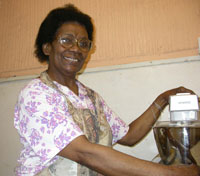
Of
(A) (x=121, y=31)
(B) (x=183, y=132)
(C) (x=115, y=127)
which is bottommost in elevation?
(C) (x=115, y=127)

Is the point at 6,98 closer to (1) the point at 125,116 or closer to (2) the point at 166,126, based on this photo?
(1) the point at 125,116

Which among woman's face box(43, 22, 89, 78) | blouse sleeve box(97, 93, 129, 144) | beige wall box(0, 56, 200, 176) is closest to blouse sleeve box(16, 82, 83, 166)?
woman's face box(43, 22, 89, 78)

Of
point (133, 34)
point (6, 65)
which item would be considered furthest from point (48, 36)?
point (6, 65)

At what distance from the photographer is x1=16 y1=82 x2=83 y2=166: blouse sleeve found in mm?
563

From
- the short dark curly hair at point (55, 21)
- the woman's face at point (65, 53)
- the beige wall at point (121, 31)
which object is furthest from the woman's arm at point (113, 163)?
the beige wall at point (121, 31)

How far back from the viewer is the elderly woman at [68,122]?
0.52 meters

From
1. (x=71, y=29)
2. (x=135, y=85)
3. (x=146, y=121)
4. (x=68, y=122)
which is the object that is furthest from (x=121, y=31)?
(x=68, y=122)

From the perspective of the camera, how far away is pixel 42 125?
58 cm

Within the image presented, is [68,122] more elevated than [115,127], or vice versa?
[68,122]

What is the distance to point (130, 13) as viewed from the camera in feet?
3.85

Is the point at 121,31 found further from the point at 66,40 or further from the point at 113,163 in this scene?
the point at 113,163

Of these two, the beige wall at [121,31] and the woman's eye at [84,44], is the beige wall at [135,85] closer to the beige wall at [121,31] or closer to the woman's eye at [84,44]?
the beige wall at [121,31]

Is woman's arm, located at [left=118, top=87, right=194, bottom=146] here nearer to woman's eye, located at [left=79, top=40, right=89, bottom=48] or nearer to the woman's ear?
woman's eye, located at [left=79, top=40, right=89, bottom=48]

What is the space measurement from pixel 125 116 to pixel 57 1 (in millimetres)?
820
